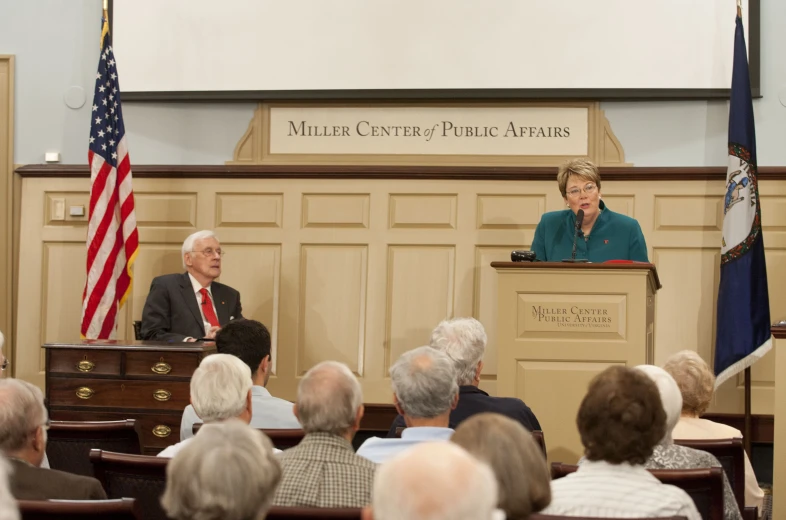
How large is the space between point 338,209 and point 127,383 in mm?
2151

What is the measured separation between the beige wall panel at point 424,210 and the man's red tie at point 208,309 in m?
1.39

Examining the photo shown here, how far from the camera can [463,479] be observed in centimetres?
140

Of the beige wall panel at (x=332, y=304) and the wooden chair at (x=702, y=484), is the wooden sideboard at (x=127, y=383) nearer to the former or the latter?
the beige wall panel at (x=332, y=304)

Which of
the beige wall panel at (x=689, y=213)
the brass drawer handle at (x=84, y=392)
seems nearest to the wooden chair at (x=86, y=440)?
the brass drawer handle at (x=84, y=392)

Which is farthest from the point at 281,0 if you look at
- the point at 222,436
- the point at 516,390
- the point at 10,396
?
the point at 222,436

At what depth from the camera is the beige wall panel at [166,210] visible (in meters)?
6.98

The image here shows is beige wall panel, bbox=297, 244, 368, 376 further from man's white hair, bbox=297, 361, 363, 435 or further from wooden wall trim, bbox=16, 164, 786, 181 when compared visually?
man's white hair, bbox=297, 361, 363, 435

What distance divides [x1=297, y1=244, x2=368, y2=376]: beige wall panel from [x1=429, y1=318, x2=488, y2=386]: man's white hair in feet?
9.51

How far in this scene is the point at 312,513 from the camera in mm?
2057

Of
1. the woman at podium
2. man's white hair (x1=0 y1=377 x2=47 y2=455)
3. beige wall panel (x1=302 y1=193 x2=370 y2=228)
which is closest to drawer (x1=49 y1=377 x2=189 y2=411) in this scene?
beige wall panel (x1=302 y1=193 x2=370 y2=228)

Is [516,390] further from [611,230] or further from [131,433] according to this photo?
[131,433]

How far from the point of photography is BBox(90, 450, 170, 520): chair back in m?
2.66

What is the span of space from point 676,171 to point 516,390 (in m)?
2.62

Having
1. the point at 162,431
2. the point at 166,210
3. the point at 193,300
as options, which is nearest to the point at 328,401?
the point at 162,431
